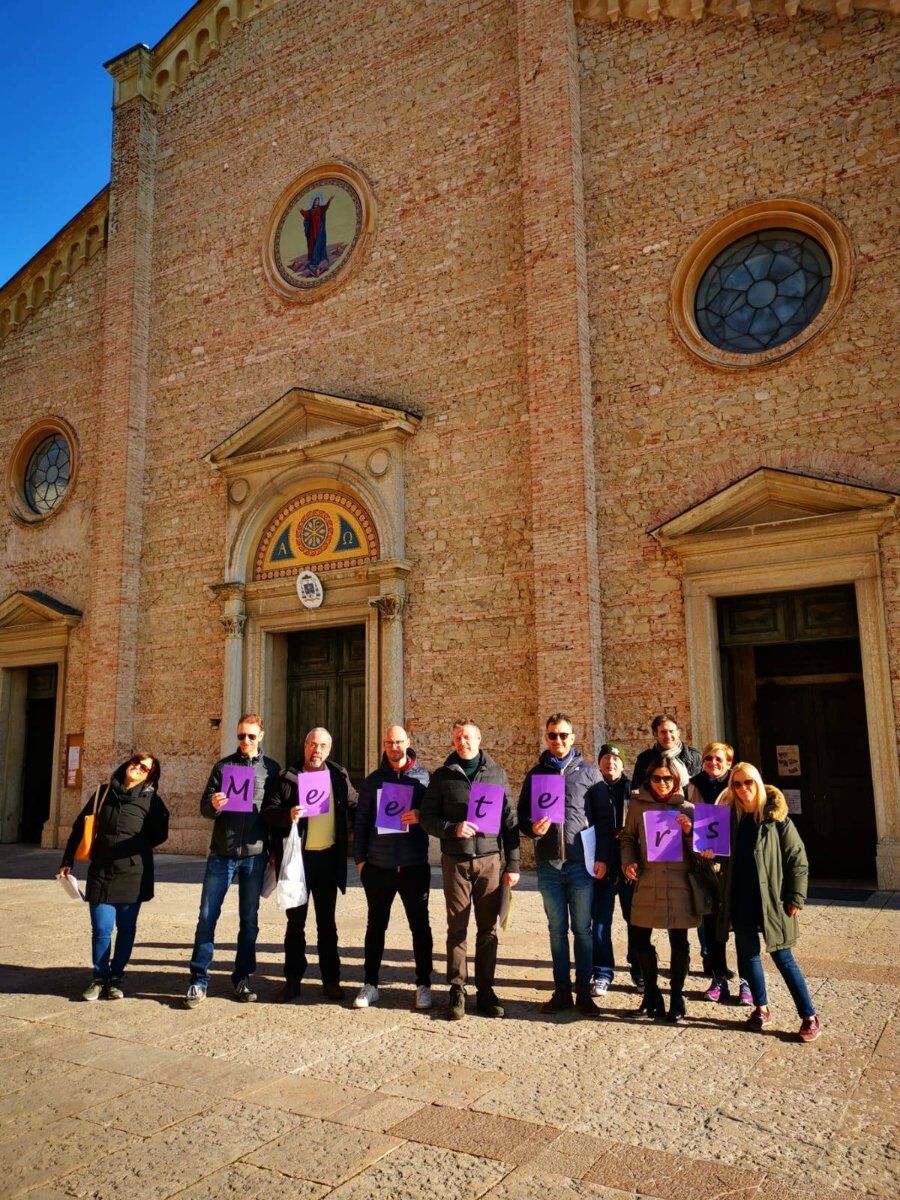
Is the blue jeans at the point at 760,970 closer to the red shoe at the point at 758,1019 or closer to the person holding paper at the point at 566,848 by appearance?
the red shoe at the point at 758,1019

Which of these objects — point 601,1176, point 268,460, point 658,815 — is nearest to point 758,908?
point 658,815

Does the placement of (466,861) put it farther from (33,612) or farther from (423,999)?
(33,612)

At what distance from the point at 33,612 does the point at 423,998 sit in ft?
46.3

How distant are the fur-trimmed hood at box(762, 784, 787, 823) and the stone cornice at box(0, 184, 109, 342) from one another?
1776 centimetres

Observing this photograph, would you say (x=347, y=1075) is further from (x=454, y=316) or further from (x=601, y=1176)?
(x=454, y=316)

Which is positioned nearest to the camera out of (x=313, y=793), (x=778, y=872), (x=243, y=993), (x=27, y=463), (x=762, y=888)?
(x=762, y=888)

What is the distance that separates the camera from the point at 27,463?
1880 cm

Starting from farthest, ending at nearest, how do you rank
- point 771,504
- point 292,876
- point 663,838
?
point 771,504, point 292,876, point 663,838

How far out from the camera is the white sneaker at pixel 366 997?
5.73 metres

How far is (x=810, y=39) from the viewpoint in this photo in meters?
11.5

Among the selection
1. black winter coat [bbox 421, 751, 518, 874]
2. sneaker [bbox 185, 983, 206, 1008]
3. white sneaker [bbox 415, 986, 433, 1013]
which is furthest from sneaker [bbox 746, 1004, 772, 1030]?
sneaker [bbox 185, 983, 206, 1008]

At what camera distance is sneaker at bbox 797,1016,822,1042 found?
16.1 feet

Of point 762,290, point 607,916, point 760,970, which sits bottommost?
point 760,970

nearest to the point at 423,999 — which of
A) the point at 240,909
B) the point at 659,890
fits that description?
the point at 240,909
